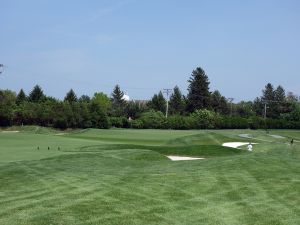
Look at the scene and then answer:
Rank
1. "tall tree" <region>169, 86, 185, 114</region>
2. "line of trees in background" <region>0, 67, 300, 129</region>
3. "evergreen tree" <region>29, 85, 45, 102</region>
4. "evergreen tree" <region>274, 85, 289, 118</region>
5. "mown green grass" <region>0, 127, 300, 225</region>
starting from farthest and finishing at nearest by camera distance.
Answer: "evergreen tree" <region>274, 85, 289, 118</region>, "tall tree" <region>169, 86, 185, 114</region>, "evergreen tree" <region>29, 85, 45, 102</region>, "line of trees in background" <region>0, 67, 300, 129</region>, "mown green grass" <region>0, 127, 300, 225</region>

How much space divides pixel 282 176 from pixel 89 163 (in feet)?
26.7

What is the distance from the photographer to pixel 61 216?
9.02 meters

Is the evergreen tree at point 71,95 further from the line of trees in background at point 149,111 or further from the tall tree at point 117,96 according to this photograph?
the tall tree at point 117,96

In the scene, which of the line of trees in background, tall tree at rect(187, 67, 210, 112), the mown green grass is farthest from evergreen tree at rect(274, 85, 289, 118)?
the mown green grass

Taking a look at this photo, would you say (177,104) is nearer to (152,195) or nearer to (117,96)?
(117,96)

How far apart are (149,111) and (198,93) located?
30528mm

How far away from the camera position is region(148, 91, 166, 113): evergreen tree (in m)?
144

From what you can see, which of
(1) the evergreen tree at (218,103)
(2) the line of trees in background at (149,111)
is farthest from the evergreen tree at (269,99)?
(1) the evergreen tree at (218,103)

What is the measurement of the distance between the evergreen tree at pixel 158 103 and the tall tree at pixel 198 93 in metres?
9.19

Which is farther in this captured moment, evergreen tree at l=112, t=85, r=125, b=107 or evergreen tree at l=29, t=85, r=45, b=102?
evergreen tree at l=112, t=85, r=125, b=107

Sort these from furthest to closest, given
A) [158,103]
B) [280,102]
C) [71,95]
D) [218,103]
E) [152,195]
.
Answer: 1. [280,102]
2. [218,103]
3. [158,103]
4. [71,95]
5. [152,195]

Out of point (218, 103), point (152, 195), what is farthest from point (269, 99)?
point (152, 195)

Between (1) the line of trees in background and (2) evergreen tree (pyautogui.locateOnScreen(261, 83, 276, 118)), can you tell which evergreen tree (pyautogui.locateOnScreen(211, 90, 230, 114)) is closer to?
(1) the line of trees in background

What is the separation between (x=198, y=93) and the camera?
147 meters
